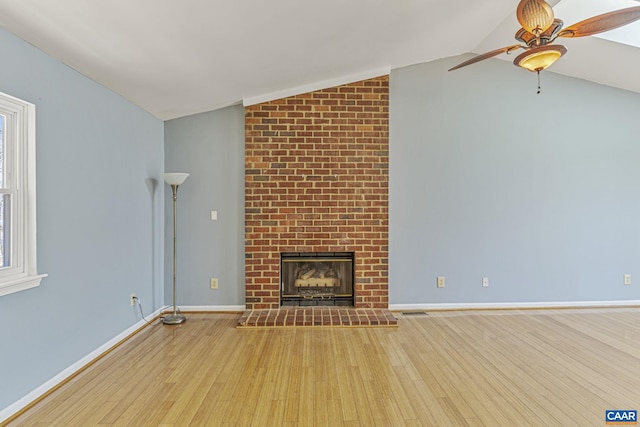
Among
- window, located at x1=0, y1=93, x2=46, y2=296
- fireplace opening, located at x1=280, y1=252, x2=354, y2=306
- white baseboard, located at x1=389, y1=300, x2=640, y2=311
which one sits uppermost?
window, located at x1=0, y1=93, x2=46, y2=296

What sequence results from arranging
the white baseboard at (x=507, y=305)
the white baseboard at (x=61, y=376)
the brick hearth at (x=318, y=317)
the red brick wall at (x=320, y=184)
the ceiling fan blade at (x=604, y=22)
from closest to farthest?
the ceiling fan blade at (x=604, y=22) → the white baseboard at (x=61, y=376) → the brick hearth at (x=318, y=317) → the red brick wall at (x=320, y=184) → the white baseboard at (x=507, y=305)

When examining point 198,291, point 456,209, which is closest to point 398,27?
point 456,209

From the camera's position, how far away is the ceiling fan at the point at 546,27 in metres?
2.09

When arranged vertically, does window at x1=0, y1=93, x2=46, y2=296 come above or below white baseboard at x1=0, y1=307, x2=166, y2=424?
above

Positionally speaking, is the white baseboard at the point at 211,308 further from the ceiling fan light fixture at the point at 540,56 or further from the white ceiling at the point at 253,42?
the ceiling fan light fixture at the point at 540,56

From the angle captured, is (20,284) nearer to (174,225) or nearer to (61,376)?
(61,376)

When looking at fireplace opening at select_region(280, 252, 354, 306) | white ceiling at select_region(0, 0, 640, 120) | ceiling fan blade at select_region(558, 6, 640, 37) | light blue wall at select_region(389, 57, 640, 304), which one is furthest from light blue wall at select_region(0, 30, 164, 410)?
ceiling fan blade at select_region(558, 6, 640, 37)

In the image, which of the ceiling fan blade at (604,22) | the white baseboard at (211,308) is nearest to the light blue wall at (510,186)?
the white baseboard at (211,308)

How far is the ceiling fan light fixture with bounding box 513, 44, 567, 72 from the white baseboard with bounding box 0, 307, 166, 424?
358cm

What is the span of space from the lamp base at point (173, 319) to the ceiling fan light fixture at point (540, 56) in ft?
12.3

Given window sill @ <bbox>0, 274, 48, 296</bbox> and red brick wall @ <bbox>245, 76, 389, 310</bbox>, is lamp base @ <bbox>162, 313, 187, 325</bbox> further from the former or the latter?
window sill @ <bbox>0, 274, 48, 296</bbox>

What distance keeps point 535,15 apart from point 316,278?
3.24 meters

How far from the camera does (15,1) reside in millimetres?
1876

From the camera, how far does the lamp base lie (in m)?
3.94
